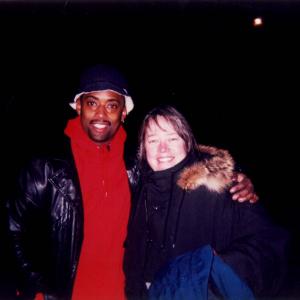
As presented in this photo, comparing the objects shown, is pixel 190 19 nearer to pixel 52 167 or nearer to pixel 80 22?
pixel 80 22

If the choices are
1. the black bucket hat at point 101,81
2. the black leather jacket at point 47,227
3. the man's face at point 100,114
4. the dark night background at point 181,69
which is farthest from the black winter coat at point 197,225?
the dark night background at point 181,69

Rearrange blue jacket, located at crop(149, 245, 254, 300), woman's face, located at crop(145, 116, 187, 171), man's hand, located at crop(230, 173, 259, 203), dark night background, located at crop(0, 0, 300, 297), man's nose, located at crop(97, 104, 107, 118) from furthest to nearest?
1. dark night background, located at crop(0, 0, 300, 297)
2. man's nose, located at crop(97, 104, 107, 118)
3. woman's face, located at crop(145, 116, 187, 171)
4. man's hand, located at crop(230, 173, 259, 203)
5. blue jacket, located at crop(149, 245, 254, 300)

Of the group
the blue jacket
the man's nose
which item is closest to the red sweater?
the man's nose

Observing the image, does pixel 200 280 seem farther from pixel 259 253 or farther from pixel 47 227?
pixel 47 227

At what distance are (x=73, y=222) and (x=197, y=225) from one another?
1030 millimetres

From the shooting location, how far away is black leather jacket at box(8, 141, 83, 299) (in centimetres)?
250

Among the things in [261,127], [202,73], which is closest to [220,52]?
[202,73]

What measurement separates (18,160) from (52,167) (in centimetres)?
649

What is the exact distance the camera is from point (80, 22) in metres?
8.91

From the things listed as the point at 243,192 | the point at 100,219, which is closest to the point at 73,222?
the point at 100,219

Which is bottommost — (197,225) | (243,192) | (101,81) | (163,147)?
(197,225)

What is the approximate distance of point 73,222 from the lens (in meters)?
2.50

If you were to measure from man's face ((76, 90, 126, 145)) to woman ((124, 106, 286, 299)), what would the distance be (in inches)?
14.5

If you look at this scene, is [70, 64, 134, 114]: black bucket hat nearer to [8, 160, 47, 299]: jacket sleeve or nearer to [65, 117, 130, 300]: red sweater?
[65, 117, 130, 300]: red sweater
